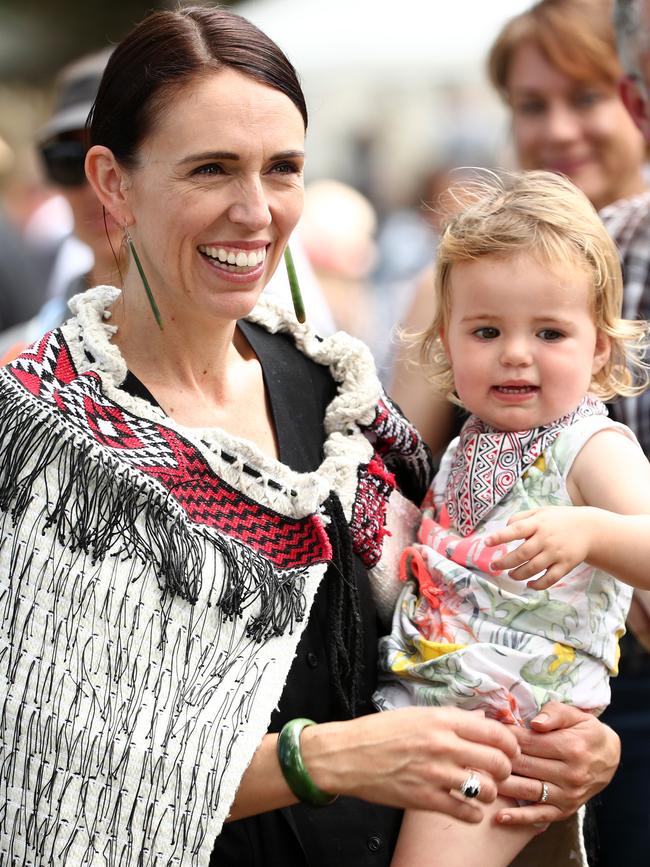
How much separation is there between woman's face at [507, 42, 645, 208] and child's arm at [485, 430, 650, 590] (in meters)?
1.68

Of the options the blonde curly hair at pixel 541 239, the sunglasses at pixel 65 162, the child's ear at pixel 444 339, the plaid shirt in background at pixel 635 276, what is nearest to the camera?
the blonde curly hair at pixel 541 239

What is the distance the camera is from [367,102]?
1149cm

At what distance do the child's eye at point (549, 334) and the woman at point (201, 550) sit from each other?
1.34 feet

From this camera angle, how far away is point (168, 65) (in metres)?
2.26

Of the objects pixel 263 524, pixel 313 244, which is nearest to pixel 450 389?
pixel 263 524

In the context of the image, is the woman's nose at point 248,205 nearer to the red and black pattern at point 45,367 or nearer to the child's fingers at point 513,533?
the red and black pattern at point 45,367

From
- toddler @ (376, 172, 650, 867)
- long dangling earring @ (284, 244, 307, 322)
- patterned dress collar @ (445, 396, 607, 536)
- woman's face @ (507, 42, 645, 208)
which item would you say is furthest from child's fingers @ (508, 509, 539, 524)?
woman's face @ (507, 42, 645, 208)

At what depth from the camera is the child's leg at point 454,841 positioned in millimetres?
2186

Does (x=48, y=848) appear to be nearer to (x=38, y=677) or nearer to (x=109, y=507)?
(x=38, y=677)

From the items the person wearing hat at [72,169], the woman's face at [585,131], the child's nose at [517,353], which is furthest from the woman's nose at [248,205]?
the woman's face at [585,131]

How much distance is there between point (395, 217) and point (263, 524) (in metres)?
8.47

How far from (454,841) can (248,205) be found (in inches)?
46.8

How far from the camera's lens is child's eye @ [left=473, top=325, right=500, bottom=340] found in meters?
2.38

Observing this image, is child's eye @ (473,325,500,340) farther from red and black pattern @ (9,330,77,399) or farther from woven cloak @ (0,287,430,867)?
red and black pattern @ (9,330,77,399)
